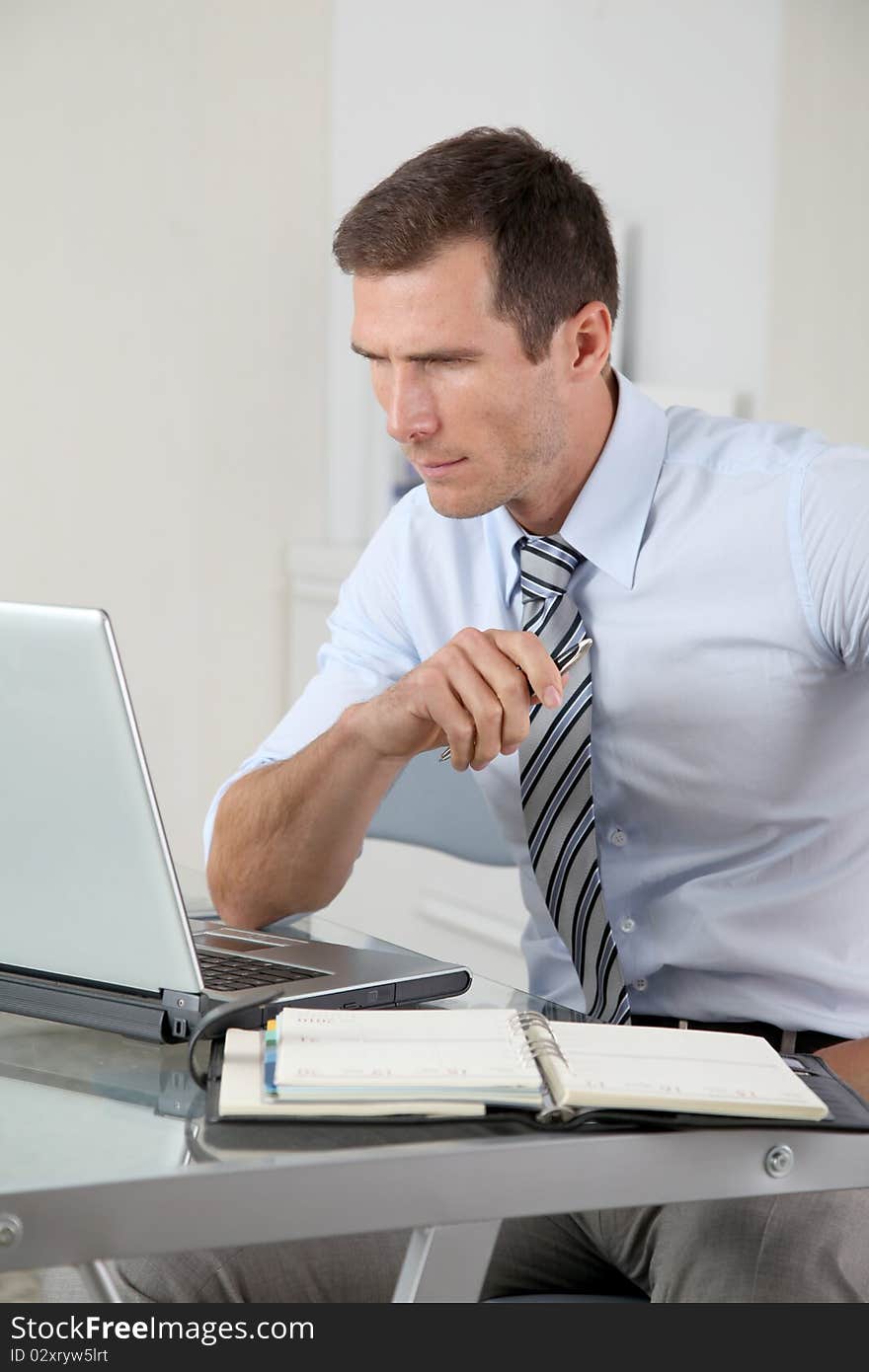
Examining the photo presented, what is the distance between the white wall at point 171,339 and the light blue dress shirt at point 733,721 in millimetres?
1963

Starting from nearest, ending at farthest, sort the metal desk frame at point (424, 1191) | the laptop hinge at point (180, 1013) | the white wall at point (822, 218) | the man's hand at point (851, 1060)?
1. the metal desk frame at point (424, 1191)
2. the laptop hinge at point (180, 1013)
3. the man's hand at point (851, 1060)
4. the white wall at point (822, 218)

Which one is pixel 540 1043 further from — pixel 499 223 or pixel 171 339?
pixel 171 339

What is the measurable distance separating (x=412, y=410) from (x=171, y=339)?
2.01m

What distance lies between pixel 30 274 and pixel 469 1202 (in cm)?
273

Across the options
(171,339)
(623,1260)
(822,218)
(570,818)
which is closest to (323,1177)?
(623,1260)

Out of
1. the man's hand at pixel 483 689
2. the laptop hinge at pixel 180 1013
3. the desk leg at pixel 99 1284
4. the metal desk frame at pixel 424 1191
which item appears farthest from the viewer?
the man's hand at pixel 483 689

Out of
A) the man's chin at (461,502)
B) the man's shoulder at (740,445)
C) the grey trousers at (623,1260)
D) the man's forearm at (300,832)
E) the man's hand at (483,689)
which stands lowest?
the grey trousers at (623,1260)

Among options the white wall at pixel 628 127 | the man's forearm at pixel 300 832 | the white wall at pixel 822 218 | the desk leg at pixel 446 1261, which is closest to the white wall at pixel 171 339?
the white wall at pixel 628 127

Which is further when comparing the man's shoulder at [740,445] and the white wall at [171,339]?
the white wall at [171,339]

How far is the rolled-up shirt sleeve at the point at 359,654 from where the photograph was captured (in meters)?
1.60

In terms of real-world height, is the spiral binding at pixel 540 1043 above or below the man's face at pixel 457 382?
below

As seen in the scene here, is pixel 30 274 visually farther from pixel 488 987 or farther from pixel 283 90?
pixel 488 987

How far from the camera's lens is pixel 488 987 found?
44.7 inches

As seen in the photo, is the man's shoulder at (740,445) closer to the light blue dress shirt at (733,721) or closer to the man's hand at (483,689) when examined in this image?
the light blue dress shirt at (733,721)
